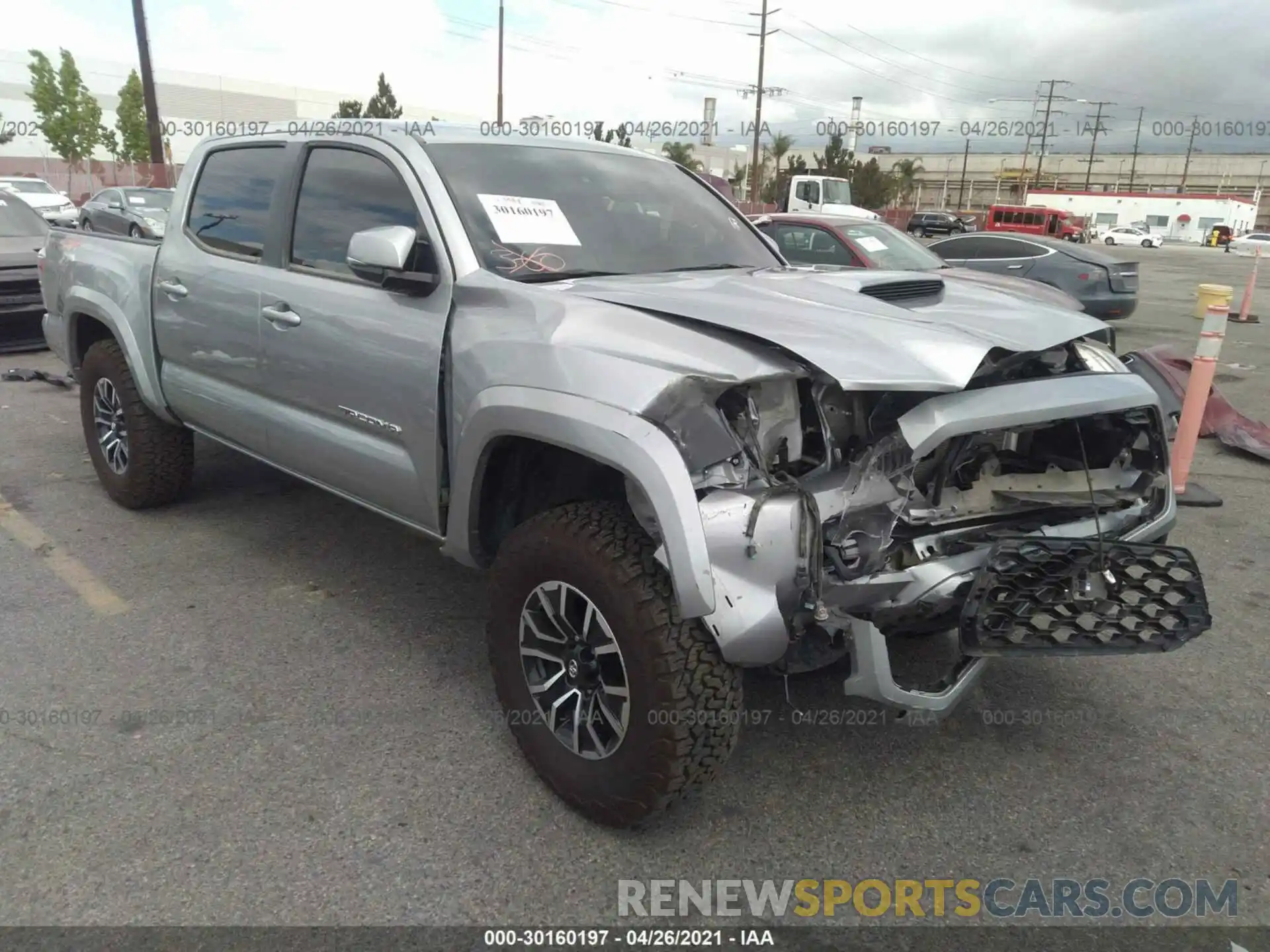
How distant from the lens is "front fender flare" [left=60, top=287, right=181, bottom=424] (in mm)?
4504

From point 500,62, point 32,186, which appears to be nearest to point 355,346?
point 32,186

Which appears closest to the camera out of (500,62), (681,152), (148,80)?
(148,80)

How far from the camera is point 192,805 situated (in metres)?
2.66

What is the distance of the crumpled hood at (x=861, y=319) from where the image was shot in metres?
2.35

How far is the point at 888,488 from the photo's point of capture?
2629 millimetres

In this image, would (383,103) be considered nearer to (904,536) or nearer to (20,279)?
(20,279)

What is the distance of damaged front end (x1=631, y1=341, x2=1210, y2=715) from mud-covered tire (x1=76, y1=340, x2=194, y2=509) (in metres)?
3.37

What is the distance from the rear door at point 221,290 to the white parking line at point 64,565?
81 cm

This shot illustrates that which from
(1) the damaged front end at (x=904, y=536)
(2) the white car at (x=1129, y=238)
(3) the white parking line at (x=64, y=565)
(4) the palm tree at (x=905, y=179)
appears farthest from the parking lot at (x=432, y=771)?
(4) the palm tree at (x=905, y=179)

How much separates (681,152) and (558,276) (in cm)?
6032

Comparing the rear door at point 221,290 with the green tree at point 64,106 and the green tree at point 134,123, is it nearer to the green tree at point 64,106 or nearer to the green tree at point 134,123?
the green tree at point 64,106

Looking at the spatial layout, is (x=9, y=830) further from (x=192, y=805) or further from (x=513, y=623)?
(x=513, y=623)

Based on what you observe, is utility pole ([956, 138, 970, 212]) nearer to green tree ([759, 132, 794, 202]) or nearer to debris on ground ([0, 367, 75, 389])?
green tree ([759, 132, 794, 202])

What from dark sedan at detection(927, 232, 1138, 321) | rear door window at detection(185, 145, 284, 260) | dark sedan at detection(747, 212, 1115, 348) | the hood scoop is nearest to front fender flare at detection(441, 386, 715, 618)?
the hood scoop
